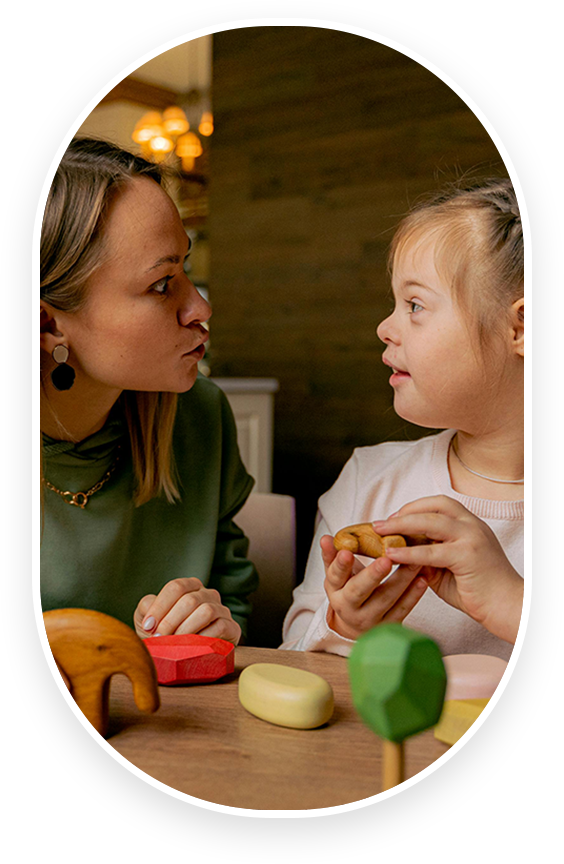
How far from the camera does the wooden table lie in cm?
39

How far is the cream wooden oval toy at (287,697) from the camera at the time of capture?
41cm

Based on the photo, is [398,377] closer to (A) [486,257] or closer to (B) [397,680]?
(A) [486,257]

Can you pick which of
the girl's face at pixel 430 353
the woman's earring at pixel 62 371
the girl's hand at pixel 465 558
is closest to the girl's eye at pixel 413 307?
the girl's face at pixel 430 353

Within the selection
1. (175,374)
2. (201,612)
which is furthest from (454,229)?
(201,612)

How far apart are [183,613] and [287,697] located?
12cm

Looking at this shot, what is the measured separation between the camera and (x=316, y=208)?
685mm

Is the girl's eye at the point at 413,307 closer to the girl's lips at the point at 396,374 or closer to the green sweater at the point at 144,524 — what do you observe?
the girl's lips at the point at 396,374

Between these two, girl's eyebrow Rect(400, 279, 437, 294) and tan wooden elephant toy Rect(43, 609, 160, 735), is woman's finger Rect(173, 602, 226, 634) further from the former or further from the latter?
girl's eyebrow Rect(400, 279, 437, 294)

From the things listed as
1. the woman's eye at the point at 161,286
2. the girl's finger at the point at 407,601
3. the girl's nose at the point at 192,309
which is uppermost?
the woman's eye at the point at 161,286

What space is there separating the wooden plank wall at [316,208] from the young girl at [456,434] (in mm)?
34

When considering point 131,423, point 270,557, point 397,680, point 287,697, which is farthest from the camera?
point 270,557

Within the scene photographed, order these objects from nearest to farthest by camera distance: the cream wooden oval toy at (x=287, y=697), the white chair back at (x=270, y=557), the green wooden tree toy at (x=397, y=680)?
the green wooden tree toy at (x=397, y=680), the cream wooden oval toy at (x=287, y=697), the white chair back at (x=270, y=557)

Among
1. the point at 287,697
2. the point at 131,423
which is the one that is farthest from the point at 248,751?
the point at 131,423

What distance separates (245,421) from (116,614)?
0.25 metres
